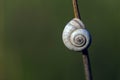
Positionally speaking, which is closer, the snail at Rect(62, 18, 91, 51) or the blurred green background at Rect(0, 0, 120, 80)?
the snail at Rect(62, 18, 91, 51)

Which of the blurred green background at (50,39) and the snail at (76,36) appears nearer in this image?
the snail at (76,36)

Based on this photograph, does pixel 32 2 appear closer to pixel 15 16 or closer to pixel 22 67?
pixel 15 16

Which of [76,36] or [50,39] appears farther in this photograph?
[50,39]
